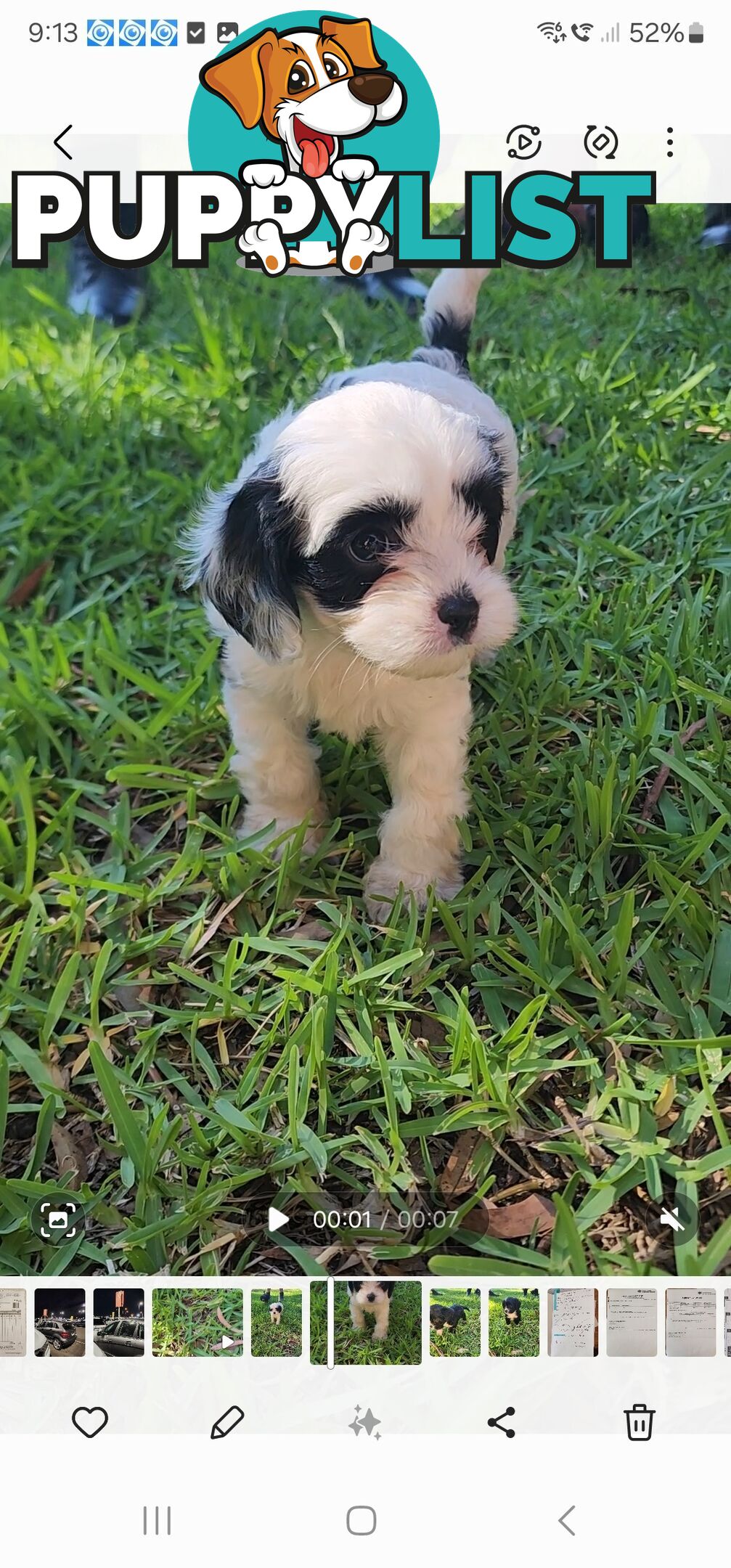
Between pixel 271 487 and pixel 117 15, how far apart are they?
61cm

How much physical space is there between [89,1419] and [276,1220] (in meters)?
0.30

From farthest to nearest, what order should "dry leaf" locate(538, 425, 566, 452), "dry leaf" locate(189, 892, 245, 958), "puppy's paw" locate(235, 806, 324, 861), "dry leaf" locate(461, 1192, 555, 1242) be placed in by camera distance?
"dry leaf" locate(538, 425, 566, 452)
"puppy's paw" locate(235, 806, 324, 861)
"dry leaf" locate(189, 892, 245, 958)
"dry leaf" locate(461, 1192, 555, 1242)

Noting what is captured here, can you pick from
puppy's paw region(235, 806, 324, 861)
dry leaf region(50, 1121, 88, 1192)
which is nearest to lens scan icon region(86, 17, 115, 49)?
puppy's paw region(235, 806, 324, 861)

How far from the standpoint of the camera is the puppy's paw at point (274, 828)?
6.26ft

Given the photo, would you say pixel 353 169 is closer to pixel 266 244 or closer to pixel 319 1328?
pixel 266 244

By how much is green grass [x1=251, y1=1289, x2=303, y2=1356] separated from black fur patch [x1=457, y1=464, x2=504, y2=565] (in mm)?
1040

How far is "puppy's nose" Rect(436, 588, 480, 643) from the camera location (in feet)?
4.75

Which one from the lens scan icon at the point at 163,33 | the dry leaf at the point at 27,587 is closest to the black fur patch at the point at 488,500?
the lens scan icon at the point at 163,33

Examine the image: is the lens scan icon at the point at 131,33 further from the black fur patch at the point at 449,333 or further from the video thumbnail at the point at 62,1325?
the video thumbnail at the point at 62,1325

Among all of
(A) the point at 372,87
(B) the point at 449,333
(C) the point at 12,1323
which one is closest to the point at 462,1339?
(C) the point at 12,1323

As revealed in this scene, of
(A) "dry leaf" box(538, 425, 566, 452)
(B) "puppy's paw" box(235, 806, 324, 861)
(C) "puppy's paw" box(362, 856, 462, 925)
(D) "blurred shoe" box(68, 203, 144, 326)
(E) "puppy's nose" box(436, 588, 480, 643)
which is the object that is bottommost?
(C) "puppy's paw" box(362, 856, 462, 925)

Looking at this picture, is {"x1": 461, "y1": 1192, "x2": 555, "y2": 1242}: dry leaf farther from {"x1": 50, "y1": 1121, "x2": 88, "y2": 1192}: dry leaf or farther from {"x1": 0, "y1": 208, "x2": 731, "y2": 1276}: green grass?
{"x1": 50, "y1": 1121, "x2": 88, "y2": 1192}: dry leaf

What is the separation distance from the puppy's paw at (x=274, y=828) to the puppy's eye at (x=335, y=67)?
110 cm

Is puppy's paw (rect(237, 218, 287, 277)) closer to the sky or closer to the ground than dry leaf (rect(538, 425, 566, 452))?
closer to the ground
